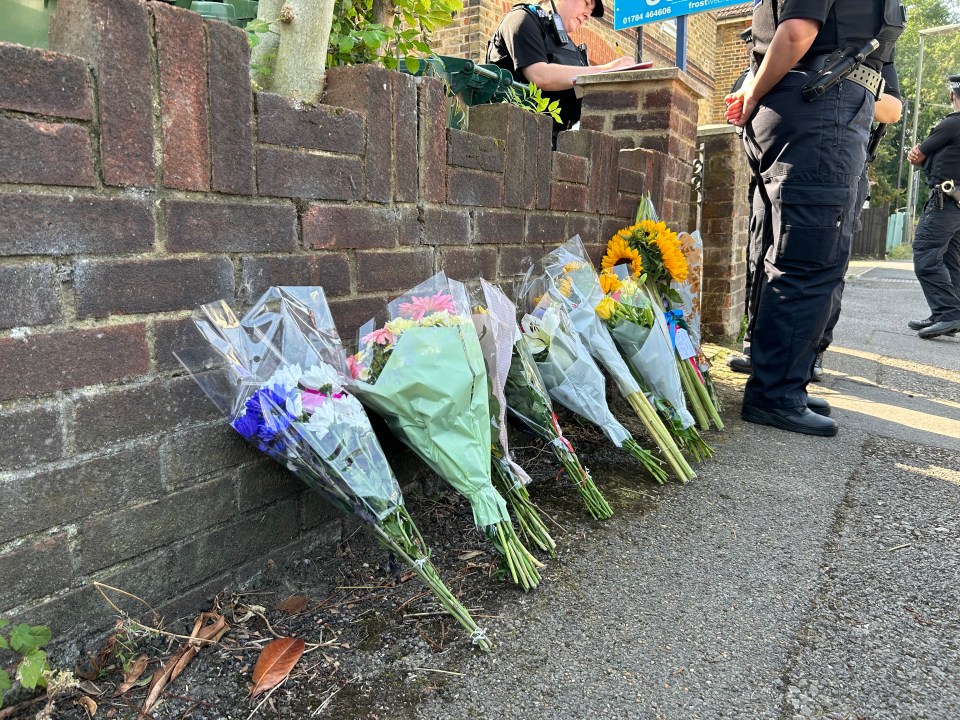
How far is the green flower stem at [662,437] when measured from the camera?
2.44m

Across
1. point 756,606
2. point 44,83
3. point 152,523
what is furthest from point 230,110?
point 756,606

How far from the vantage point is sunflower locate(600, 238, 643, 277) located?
9.49ft

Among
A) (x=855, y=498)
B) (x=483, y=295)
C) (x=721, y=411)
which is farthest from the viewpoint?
(x=721, y=411)

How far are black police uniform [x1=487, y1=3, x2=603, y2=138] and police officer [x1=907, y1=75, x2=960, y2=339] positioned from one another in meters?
3.56

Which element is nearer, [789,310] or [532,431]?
[532,431]

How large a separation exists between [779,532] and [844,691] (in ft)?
2.36

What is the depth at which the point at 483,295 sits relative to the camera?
2.08 meters

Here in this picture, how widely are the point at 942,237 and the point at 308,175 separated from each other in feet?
19.5

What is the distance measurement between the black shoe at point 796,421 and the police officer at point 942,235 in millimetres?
3398

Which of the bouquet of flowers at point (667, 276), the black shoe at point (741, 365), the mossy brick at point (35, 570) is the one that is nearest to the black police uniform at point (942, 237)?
the black shoe at point (741, 365)

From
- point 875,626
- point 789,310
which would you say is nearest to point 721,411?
point 789,310

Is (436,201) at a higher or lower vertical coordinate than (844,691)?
higher

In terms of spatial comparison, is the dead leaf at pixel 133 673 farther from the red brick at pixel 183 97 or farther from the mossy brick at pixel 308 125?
the mossy brick at pixel 308 125

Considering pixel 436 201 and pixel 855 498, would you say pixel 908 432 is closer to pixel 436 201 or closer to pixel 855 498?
pixel 855 498
